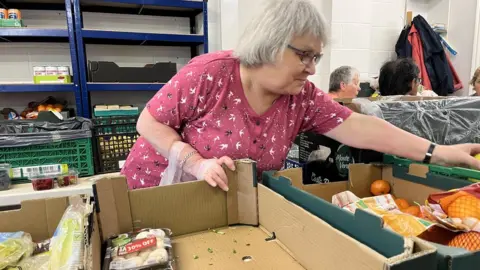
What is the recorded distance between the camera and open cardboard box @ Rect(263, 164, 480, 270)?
44cm

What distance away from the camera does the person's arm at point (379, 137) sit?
110cm

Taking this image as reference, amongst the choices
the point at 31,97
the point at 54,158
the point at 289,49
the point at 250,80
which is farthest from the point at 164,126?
the point at 31,97

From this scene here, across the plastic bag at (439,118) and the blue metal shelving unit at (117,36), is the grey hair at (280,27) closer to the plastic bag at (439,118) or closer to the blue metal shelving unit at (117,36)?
the plastic bag at (439,118)

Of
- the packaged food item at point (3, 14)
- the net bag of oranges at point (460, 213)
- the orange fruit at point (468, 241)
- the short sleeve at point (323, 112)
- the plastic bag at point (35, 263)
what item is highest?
the packaged food item at point (3, 14)

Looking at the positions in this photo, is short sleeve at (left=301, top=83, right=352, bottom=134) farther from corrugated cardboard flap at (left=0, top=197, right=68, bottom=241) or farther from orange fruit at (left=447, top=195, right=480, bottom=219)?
corrugated cardboard flap at (left=0, top=197, right=68, bottom=241)

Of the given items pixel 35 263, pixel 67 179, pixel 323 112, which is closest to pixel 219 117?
pixel 323 112

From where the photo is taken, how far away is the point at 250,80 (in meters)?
1.10

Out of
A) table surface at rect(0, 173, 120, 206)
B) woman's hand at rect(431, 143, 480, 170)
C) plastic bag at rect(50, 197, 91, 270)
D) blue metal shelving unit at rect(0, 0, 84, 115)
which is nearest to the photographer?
plastic bag at rect(50, 197, 91, 270)

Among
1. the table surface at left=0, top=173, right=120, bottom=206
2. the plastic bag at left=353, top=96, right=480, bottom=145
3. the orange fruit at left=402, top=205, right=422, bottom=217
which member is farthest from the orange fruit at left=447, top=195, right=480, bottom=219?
the table surface at left=0, top=173, right=120, bottom=206

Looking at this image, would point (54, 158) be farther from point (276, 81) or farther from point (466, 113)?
point (466, 113)

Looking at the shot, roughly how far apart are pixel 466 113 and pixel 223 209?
1.11m

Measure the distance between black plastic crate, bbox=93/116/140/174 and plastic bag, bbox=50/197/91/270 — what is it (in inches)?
64.7

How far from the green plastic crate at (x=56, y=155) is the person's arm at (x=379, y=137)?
5.38 feet

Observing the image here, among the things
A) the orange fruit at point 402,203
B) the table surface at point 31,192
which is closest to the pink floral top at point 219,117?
the orange fruit at point 402,203
